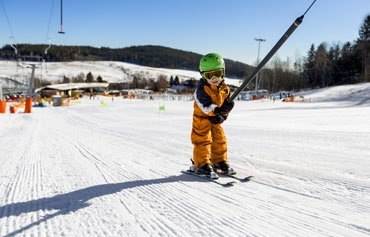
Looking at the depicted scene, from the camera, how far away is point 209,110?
5.28 metres

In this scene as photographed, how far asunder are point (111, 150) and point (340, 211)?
5425 millimetres

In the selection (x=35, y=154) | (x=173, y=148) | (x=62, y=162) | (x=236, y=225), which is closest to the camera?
(x=236, y=225)

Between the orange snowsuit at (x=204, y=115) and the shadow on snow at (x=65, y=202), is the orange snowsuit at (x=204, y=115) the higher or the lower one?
the higher one

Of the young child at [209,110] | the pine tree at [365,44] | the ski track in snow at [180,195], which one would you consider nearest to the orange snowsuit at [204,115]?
the young child at [209,110]

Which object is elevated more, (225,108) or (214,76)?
(214,76)

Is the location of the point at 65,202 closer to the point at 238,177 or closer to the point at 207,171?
the point at 207,171

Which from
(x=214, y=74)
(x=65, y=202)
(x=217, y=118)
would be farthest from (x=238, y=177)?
(x=65, y=202)

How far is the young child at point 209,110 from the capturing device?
530 centimetres

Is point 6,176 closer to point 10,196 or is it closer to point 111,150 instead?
point 10,196

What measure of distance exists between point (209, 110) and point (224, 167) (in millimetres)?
891

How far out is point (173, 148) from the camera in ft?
27.2

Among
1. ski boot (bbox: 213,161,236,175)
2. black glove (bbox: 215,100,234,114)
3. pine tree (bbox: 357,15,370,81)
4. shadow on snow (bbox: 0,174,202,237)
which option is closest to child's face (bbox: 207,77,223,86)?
black glove (bbox: 215,100,234,114)

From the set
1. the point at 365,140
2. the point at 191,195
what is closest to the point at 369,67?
the point at 365,140

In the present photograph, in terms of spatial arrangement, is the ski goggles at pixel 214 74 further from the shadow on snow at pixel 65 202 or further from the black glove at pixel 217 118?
the shadow on snow at pixel 65 202
